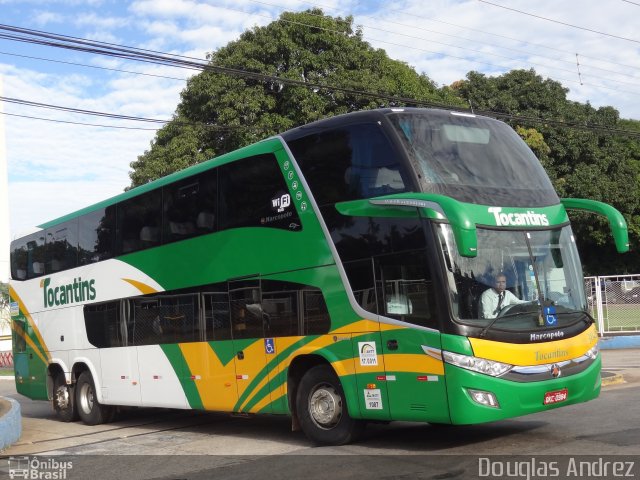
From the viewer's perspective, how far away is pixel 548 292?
31.6ft

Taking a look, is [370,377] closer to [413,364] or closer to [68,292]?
[413,364]

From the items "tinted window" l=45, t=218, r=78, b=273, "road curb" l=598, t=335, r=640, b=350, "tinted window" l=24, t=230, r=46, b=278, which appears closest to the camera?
"tinted window" l=45, t=218, r=78, b=273

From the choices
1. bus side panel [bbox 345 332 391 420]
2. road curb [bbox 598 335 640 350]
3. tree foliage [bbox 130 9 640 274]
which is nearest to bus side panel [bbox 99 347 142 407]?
bus side panel [bbox 345 332 391 420]

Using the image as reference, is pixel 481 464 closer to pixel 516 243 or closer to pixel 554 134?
pixel 516 243

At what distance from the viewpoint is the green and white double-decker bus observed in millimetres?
9102

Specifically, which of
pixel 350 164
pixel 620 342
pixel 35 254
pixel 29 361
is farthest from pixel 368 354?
pixel 620 342

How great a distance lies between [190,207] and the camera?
1320 centimetres

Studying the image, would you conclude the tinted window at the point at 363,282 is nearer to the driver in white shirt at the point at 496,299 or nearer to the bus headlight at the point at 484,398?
the driver in white shirt at the point at 496,299

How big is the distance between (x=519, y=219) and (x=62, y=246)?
35.4 ft

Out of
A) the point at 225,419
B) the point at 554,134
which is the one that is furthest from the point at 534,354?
the point at 554,134

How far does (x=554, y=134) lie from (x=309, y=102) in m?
16.6

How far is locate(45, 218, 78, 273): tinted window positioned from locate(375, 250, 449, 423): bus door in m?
8.91

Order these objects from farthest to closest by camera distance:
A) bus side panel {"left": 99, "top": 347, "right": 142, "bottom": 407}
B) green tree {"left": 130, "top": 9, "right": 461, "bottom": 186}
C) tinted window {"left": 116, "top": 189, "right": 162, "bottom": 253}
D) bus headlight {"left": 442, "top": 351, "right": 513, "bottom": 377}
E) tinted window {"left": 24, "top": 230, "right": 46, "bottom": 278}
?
A: 1. green tree {"left": 130, "top": 9, "right": 461, "bottom": 186}
2. tinted window {"left": 24, "top": 230, "right": 46, "bottom": 278}
3. bus side panel {"left": 99, "top": 347, "right": 142, "bottom": 407}
4. tinted window {"left": 116, "top": 189, "right": 162, "bottom": 253}
5. bus headlight {"left": 442, "top": 351, "right": 513, "bottom": 377}

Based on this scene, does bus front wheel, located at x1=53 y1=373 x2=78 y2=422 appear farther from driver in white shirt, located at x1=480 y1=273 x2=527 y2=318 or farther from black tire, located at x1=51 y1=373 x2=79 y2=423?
driver in white shirt, located at x1=480 y1=273 x2=527 y2=318
